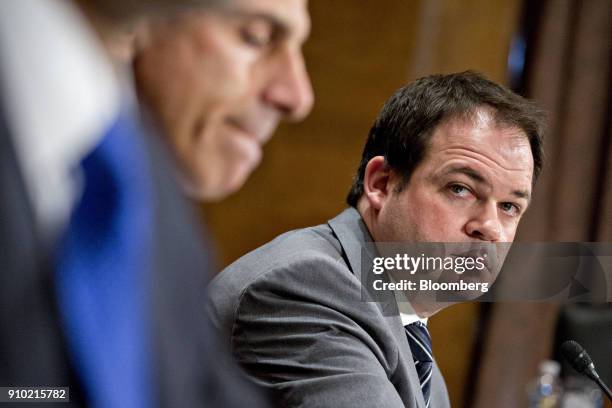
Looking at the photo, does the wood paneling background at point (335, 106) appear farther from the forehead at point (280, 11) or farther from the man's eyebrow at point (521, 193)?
the forehead at point (280, 11)

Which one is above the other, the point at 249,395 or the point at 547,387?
the point at 249,395

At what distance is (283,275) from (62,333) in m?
0.92

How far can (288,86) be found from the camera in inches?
20.8

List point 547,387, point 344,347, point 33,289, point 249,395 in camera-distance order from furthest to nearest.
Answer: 1. point 547,387
2. point 344,347
3. point 249,395
4. point 33,289

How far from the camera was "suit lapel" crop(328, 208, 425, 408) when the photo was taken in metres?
1.37

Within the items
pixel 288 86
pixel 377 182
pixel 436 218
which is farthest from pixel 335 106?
pixel 288 86

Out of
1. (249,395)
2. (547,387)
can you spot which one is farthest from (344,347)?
(547,387)

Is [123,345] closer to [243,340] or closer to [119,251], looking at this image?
[119,251]

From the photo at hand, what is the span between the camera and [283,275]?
4.27 feet

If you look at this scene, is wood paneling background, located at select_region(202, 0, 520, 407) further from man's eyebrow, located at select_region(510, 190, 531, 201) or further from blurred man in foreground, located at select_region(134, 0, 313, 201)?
blurred man in foreground, located at select_region(134, 0, 313, 201)

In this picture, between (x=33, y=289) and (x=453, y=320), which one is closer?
(x=33, y=289)

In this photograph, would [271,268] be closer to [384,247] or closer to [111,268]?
[384,247]

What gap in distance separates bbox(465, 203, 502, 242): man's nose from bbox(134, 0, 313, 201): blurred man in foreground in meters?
0.91

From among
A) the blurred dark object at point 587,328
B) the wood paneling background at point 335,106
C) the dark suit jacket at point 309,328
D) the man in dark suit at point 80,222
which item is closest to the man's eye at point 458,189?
the dark suit jacket at point 309,328
